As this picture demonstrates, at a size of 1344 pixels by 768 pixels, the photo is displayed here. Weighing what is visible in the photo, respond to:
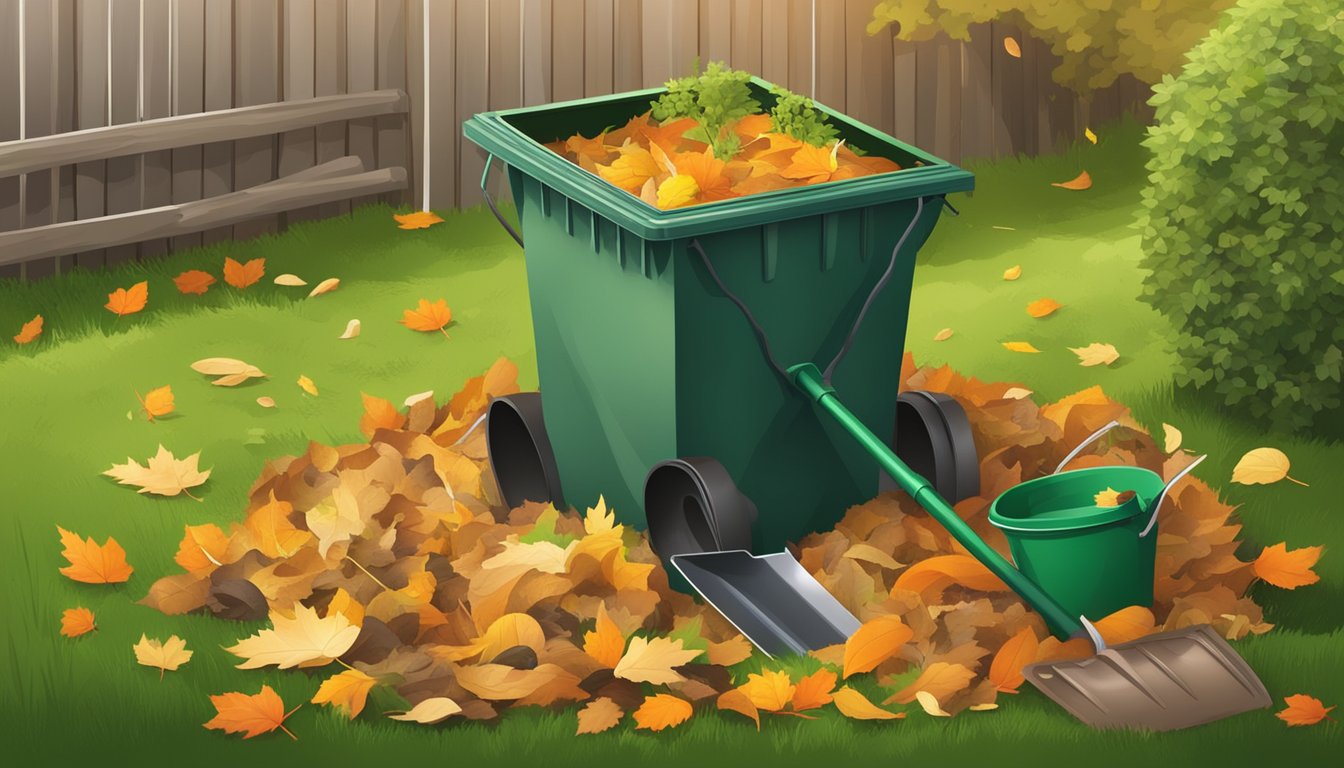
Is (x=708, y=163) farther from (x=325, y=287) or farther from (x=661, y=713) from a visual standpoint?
(x=325, y=287)

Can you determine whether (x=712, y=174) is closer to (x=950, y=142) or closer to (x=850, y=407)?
(x=850, y=407)

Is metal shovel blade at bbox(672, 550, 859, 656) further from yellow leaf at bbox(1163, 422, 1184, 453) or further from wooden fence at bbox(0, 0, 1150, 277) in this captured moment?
wooden fence at bbox(0, 0, 1150, 277)

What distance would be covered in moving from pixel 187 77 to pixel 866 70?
2.86m

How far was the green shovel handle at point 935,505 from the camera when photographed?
4266 mm

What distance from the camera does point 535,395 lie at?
5176mm

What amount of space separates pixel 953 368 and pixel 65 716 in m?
3.14

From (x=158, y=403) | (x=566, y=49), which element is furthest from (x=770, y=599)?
(x=566, y=49)

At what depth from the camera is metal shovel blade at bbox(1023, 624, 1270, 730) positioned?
13.0ft

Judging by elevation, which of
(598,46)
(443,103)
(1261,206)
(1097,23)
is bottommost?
(1261,206)

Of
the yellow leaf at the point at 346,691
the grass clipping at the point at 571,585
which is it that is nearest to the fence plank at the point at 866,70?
the grass clipping at the point at 571,585

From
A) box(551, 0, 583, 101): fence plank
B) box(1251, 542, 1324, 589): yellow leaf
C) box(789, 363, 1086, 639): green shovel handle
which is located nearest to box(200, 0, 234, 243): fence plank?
box(551, 0, 583, 101): fence plank

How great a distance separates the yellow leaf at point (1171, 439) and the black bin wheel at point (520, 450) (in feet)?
→ 5.71

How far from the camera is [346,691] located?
4086mm

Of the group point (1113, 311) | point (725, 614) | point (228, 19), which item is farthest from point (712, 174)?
point (228, 19)
